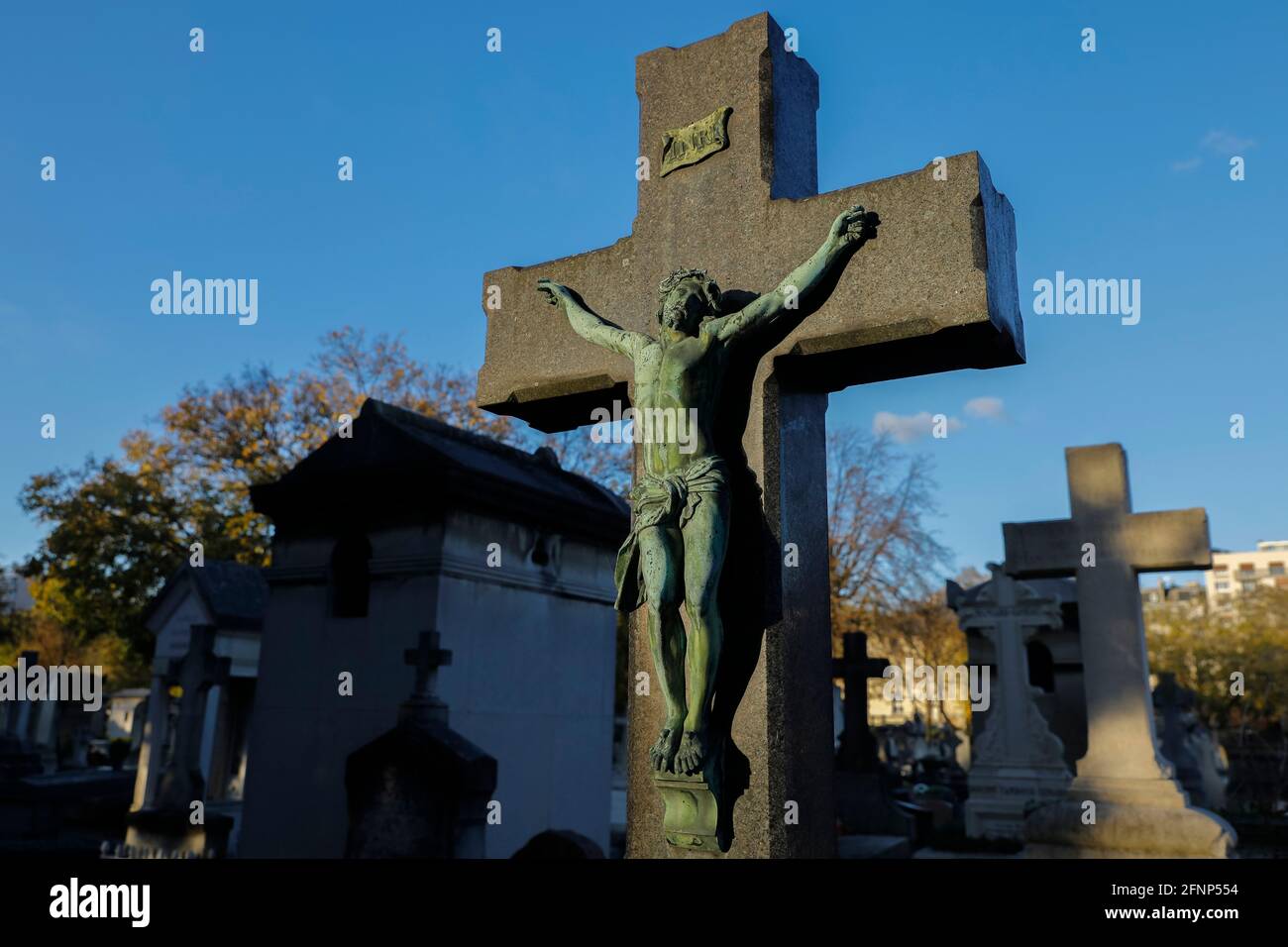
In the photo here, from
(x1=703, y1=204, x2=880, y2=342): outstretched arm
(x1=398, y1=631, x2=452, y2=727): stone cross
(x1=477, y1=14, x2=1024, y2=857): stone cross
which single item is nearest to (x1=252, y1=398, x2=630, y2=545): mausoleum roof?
(x1=398, y1=631, x2=452, y2=727): stone cross

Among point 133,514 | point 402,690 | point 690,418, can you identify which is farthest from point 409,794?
point 133,514

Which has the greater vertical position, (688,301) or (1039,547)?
(688,301)

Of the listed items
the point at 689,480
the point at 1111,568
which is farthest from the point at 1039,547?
the point at 689,480

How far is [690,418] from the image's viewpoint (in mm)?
3418

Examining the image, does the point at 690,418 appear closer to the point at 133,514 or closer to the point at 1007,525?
the point at 1007,525

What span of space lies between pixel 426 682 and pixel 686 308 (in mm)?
6353

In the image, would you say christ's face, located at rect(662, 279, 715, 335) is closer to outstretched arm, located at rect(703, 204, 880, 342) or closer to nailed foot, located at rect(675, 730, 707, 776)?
outstretched arm, located at rect(703, 204, 880, 342)

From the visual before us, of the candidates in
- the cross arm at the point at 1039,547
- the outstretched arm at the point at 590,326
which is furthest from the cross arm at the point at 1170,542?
the outstretched arm at the point at 590,326

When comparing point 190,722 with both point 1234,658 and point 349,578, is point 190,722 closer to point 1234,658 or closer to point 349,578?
point 349,578

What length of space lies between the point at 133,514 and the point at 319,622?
1753 centimetres

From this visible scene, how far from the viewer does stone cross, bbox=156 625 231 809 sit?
498 inches

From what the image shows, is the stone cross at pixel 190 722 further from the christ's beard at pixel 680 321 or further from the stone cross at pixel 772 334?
the christ's beard at pixel 680 321

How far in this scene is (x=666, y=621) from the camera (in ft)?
10.7
